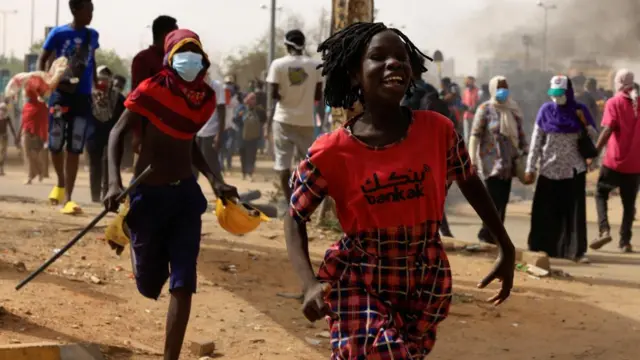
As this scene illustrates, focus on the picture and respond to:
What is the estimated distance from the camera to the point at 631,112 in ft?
40.6

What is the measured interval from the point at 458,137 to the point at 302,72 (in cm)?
667

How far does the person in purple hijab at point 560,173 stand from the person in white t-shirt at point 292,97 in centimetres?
214

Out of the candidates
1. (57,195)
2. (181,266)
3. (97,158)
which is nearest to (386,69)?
(181,266)

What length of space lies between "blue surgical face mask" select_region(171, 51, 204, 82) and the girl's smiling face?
1.92m

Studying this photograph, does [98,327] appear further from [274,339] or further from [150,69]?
[150,69]

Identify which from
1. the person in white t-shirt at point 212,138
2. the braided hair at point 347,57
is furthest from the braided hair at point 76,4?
the braided hair at point 347,57

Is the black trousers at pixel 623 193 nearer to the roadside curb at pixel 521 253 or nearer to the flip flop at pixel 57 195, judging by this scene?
the roadside curb at pixel 521 253

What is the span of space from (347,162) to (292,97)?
22.8ft

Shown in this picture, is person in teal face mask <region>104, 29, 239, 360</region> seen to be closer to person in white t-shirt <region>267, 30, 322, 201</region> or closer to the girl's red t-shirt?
the girl's red t-shirt

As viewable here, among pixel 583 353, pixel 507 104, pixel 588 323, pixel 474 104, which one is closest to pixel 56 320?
pixel 583 353

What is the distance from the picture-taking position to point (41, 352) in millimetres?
5457

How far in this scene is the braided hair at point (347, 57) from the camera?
160 inches

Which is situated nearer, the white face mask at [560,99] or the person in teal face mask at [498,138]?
the white face mask at [560,99]

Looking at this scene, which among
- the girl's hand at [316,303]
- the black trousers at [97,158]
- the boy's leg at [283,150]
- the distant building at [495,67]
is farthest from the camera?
the distant building at [495,67]
